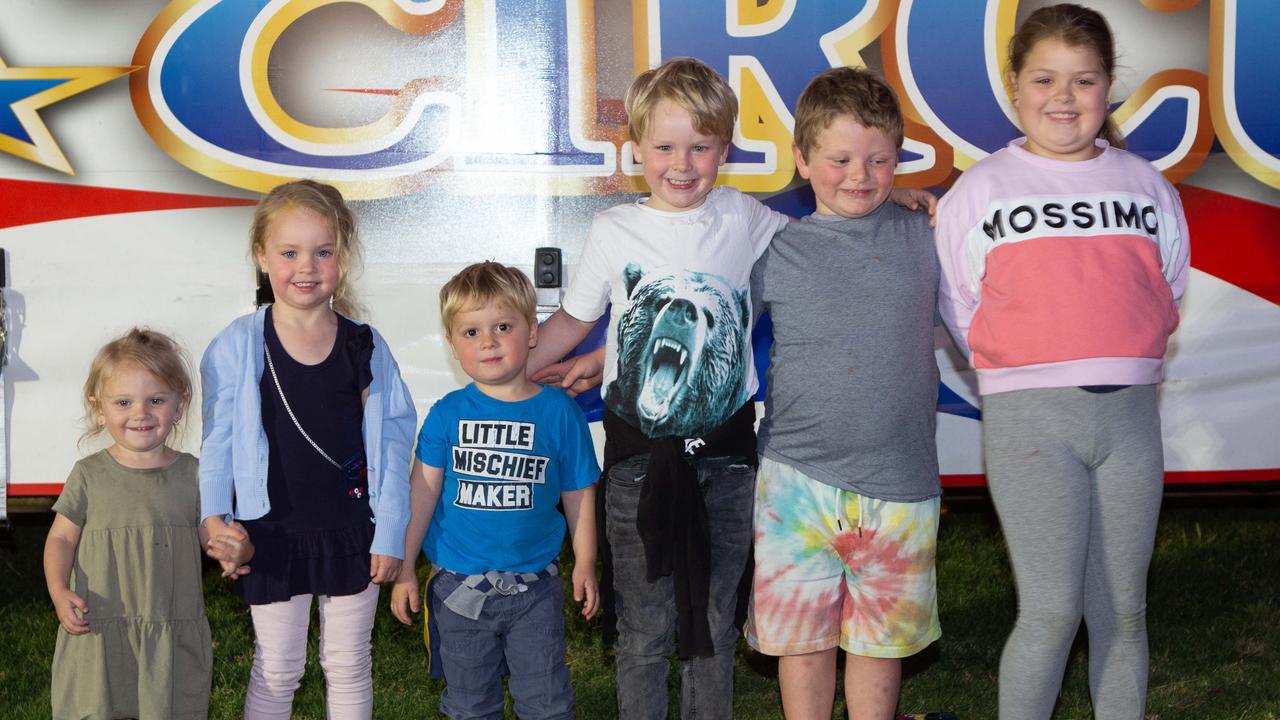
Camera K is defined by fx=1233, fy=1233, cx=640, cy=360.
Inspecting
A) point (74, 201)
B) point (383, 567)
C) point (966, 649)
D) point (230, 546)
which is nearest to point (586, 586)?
point (383, 567)

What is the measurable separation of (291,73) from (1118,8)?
9.30ft

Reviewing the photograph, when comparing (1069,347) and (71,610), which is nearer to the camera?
(1069,347)

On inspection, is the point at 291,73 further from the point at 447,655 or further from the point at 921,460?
the point at 921,460

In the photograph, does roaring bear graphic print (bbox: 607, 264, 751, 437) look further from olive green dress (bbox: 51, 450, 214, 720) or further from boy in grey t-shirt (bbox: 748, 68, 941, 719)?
olive green dress (bbox: 51, 450, 214, 720)

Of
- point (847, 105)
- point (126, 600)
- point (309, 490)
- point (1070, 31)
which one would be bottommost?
point (126, 600)

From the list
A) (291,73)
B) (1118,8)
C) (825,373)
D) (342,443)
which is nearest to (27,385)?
(291,73)

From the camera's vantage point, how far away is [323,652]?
3.01m

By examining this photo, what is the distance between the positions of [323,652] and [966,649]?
7.71ft

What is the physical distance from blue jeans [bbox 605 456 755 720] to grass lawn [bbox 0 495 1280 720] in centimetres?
89

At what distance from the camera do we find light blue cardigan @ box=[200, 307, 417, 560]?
2865 mm

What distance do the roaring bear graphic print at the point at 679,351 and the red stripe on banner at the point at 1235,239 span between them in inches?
89.8

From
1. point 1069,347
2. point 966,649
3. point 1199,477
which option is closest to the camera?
point 1069,347

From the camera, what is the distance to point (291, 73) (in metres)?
4.12

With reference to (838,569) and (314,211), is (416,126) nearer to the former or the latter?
(314,211)
